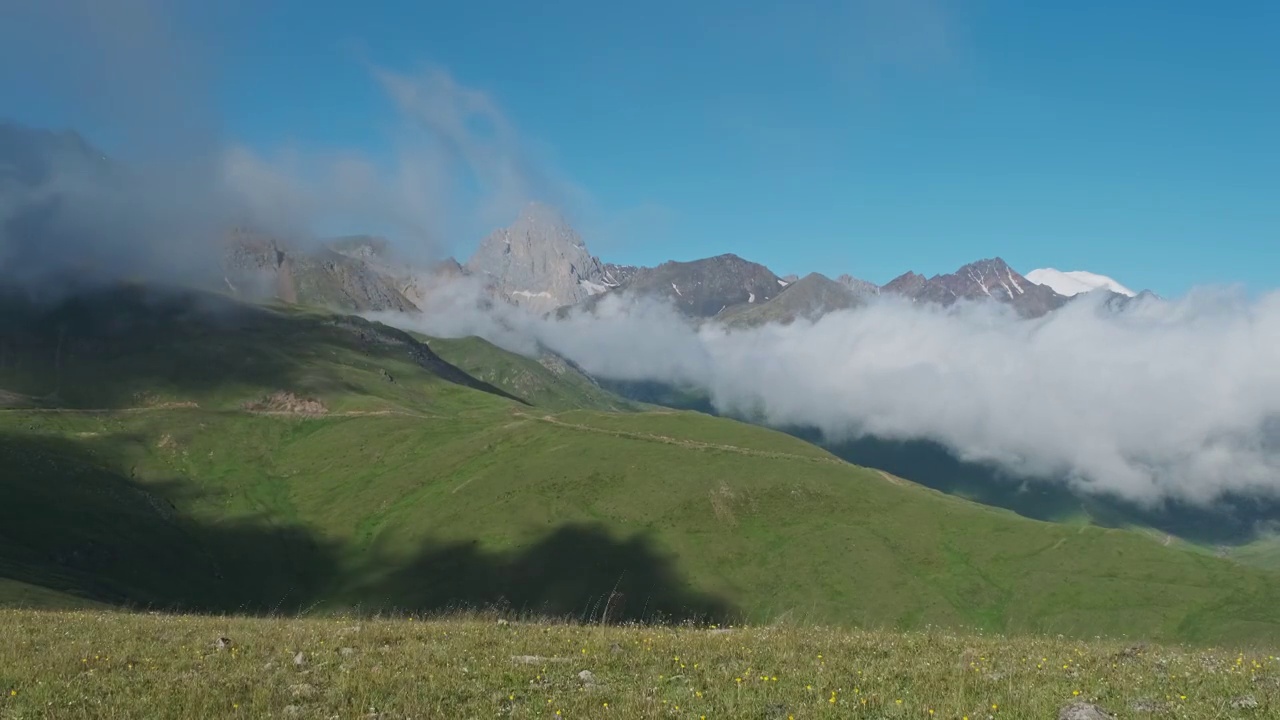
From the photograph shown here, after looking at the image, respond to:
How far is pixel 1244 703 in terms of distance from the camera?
1322 centimetres

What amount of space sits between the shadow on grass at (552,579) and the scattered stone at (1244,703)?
117m

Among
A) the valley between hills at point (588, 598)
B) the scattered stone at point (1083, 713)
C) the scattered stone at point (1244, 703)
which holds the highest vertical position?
the scattered stone at point (1244, 703)

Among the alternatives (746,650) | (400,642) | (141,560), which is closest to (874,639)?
(746,650)

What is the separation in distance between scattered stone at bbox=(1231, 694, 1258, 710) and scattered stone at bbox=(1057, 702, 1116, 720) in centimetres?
267

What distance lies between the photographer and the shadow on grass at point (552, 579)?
5300 inches

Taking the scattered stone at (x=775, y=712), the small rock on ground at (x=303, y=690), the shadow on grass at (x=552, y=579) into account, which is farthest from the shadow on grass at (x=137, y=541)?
the scattered stone at (x=775, y=712)

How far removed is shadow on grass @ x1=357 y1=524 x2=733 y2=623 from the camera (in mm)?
134625

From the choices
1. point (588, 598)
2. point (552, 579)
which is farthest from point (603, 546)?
point (588, 598)

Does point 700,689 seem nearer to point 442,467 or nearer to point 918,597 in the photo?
point 918,597

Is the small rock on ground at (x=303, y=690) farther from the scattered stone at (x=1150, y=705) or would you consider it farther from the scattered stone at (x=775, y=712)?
the scattered stone at (x=1150, y=705)

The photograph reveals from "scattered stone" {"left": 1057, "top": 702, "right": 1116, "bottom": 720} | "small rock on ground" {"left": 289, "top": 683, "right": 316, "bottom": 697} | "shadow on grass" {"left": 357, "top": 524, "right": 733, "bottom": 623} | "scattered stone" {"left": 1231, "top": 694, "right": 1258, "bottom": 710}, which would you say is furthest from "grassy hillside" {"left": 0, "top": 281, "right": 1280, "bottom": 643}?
"scattered stone" {"left": 1057, "top": 702, "right": 1116, "bottom": 720}

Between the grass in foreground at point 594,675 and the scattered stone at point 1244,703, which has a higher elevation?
the scattered stone at point 1244,703

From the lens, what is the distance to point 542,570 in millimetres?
145000

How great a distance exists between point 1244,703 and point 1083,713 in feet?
12.0
